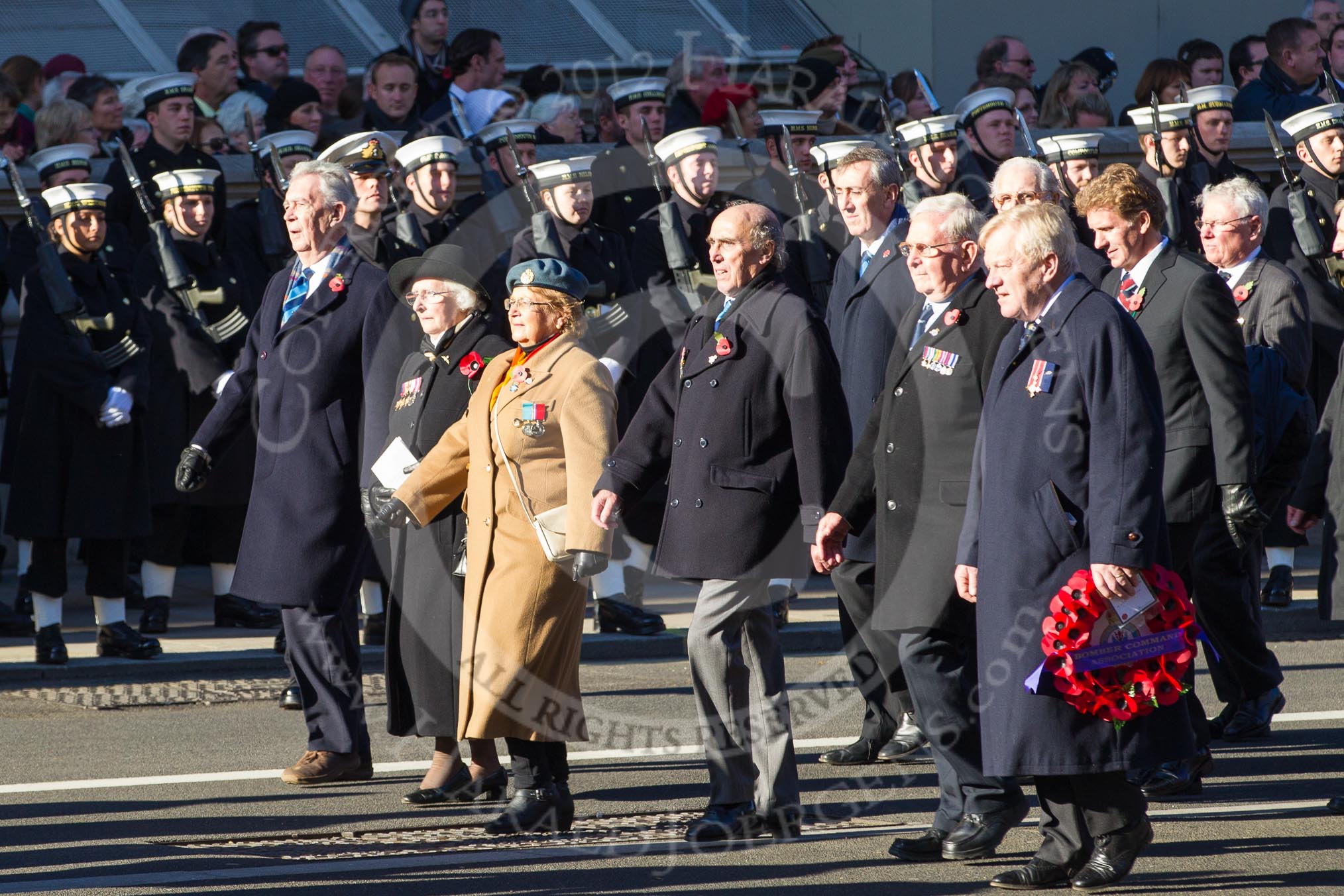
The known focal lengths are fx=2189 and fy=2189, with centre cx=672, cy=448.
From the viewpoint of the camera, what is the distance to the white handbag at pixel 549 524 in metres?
6.59

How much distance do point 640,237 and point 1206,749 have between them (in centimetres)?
511

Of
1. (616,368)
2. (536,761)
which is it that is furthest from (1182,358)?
(616,368)

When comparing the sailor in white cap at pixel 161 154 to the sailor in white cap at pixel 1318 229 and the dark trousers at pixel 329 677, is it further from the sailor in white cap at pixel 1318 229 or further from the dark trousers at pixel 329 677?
the sailor in white cap at pixel 1318 229

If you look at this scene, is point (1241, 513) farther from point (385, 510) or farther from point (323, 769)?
point (323, 769)

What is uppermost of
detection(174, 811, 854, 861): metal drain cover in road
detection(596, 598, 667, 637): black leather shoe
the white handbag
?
the white handbag

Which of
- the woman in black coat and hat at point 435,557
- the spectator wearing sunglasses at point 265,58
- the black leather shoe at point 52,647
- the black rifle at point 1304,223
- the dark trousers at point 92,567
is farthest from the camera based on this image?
the spectator wearing sunglasses at point 265,58

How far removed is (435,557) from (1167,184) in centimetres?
602

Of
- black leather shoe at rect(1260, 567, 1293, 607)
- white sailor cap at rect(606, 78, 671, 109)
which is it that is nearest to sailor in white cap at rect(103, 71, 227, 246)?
white sailor cap at rect(606, 78, 671, 109)

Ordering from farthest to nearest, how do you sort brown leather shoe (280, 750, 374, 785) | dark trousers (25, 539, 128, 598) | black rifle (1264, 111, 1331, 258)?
black rifle (1264, 111, 1331, 258), dark trousers (25, 539, 128, 598), brown leather shoe (280, 750, 374, 785)

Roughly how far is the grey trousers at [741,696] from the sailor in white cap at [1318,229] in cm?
617

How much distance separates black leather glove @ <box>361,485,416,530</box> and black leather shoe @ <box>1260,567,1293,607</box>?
5.25 m

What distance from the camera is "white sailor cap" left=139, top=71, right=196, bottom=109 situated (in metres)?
11.5

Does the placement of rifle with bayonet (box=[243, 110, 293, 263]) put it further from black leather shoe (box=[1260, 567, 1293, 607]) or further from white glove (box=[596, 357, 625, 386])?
black leather shoe (box=[1260, 567, 1293, 607])

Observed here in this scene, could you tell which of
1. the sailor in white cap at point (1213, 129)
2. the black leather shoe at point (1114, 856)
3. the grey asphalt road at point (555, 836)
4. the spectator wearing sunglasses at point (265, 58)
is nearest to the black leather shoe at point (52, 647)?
the grey asphalt road at point (555, 836)
